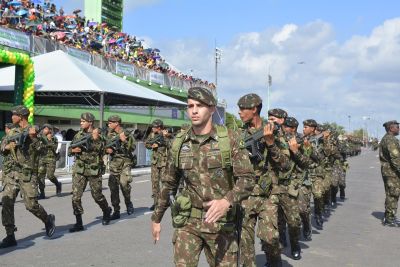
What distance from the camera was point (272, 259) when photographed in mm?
5762

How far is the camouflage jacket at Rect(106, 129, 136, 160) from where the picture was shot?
10.6 metres

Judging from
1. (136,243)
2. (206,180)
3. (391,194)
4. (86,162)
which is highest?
Answer: (206,180)

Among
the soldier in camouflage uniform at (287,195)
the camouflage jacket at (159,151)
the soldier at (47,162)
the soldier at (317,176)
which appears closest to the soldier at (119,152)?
the camouflage jacket at (159,151)

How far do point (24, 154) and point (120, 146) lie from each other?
3265 millimetres

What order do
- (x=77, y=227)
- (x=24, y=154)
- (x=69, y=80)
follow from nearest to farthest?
(x=24, y=154)
(x=77, y=227)
(x=69, y=80)

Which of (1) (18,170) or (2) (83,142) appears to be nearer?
(1) (18,170)

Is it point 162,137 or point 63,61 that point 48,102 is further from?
point 162,137

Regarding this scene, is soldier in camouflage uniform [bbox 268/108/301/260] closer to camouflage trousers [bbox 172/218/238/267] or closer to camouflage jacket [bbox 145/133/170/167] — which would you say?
camouflage trousers [bbox 172/218/238/267]

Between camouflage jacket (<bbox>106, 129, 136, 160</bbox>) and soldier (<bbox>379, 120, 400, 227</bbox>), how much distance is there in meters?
5.00

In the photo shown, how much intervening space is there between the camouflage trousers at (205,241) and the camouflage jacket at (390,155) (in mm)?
6663

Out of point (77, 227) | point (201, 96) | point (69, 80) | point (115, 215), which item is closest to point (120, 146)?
point (115, 215)

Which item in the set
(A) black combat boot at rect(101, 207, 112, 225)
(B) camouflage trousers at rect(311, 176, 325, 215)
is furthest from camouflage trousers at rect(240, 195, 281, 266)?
(A) black combat boot at rect(101, 207, 112, 225)

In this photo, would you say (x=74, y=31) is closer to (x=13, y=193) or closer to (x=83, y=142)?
(x=83, y=142)

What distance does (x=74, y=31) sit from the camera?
30484 millimetres
